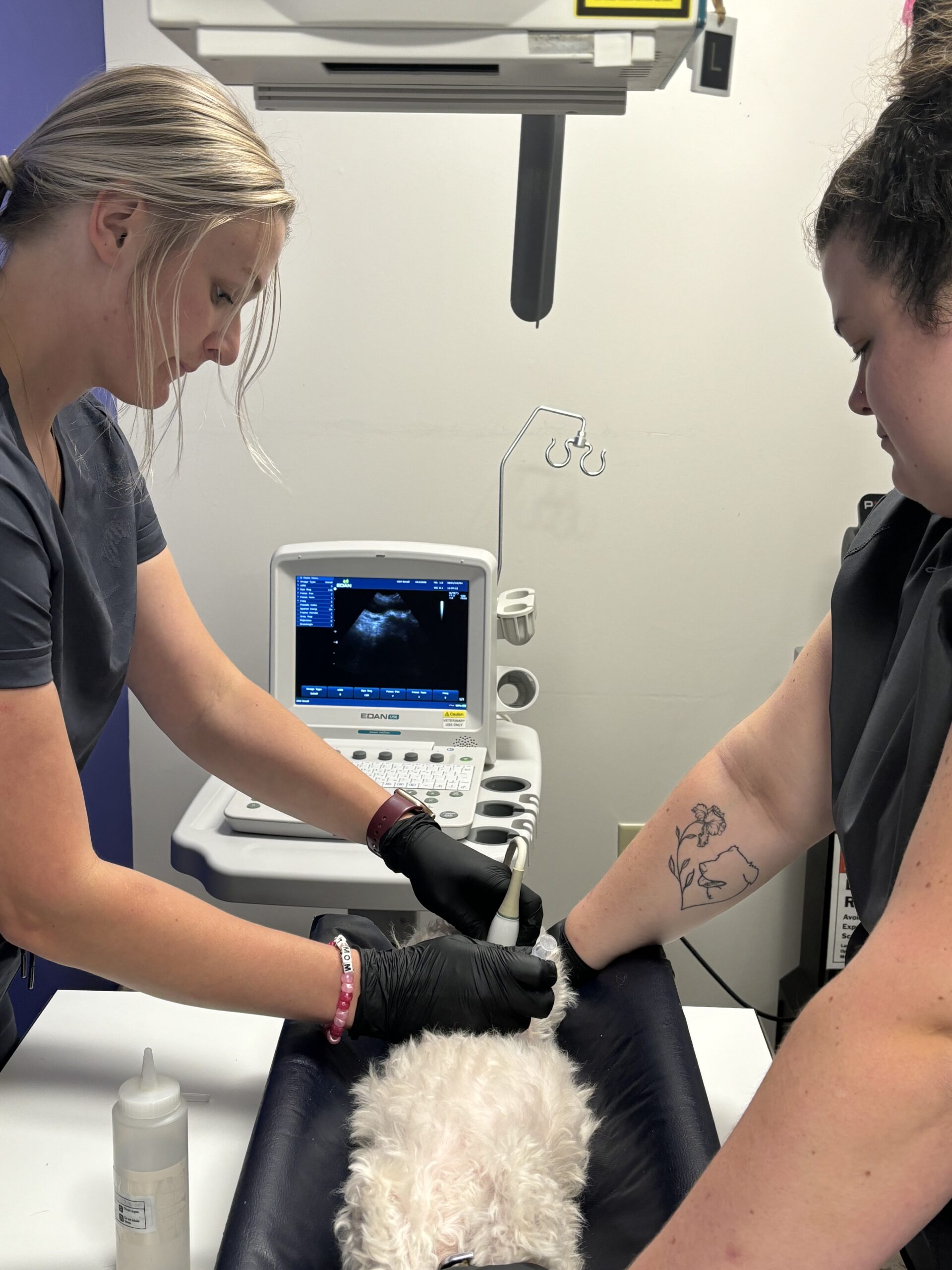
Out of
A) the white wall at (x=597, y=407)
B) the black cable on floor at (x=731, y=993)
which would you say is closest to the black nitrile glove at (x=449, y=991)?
the white wall at (x=597, y=407)

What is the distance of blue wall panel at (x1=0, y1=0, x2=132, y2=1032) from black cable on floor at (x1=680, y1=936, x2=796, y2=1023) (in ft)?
4.55

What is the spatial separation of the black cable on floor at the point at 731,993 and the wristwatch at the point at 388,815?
4.26ft

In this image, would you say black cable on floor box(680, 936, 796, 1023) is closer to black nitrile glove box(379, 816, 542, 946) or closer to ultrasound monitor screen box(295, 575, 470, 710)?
ultrasound monitor screen box(295, 575, 470, 710)

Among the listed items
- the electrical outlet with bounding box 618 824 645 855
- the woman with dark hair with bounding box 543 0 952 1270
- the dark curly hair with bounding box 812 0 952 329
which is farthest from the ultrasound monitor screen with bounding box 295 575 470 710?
the dark curly hair with bounding box 812 0 952 329

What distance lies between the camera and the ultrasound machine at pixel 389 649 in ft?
6.11

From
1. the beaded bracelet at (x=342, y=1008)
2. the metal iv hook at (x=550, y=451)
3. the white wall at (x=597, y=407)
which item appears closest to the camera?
the beaded bracelet at (x=342, y=1008)

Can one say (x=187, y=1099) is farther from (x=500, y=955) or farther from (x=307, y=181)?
(x=307, y=181)

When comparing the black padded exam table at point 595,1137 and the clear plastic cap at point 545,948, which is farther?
the clear plastic cap at point 545,948

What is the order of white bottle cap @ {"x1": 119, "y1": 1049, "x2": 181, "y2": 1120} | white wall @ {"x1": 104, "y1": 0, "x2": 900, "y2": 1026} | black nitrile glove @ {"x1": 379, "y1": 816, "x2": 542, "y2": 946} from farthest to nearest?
white wall @ {"x1": 104, "y1": 0, "x2": 900, "y2": 1026}
black nitrile glove @ {"x1": 379, "y1": 816, "x2": 542, "y2": 946}
white bottle cap @ {"x1": 119, "y1": 1049, "x2": 181, "y2": 1120}

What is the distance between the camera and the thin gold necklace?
997mm

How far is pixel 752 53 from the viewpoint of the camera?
6.81 feet

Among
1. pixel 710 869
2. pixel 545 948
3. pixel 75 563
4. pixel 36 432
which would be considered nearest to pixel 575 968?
pixel 545 948

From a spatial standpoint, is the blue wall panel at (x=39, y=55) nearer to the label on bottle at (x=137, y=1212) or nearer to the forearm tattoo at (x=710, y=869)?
the forearm tattoo at (x=710, y=869)

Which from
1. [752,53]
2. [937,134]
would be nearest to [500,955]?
[937,134]
